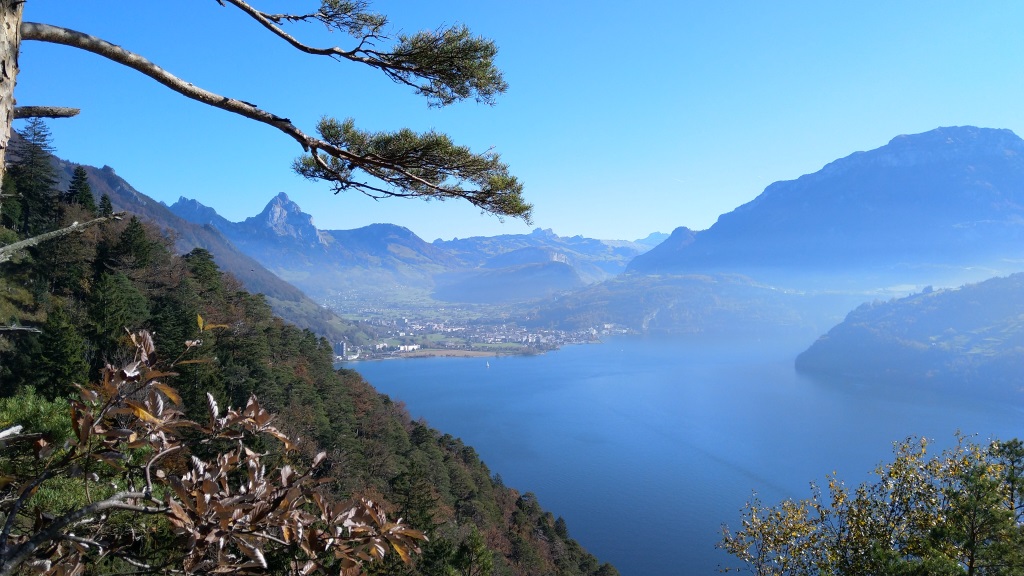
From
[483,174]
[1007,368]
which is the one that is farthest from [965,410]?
[483,174]

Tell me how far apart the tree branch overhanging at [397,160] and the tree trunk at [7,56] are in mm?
401

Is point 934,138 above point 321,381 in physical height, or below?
above

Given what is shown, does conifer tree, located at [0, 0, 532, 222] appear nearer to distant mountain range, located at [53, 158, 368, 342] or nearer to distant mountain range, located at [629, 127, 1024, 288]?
distant mountain range, located at [53, 158, 368, 342]

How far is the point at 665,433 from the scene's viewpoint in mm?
39750

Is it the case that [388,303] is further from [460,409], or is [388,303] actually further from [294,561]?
[294,561]

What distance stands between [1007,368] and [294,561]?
74.0 meters

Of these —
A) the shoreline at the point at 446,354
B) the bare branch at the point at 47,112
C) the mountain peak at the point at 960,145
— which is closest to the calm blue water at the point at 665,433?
the shoreline at the point at 446,354

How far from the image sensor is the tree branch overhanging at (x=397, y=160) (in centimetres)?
211

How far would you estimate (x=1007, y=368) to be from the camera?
53.2 metres

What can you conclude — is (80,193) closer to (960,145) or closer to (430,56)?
(430,56)

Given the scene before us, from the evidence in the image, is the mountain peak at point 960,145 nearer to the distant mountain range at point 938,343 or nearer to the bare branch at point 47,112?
the distant mountain range at point 938,343

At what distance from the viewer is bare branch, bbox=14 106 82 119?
163 cm

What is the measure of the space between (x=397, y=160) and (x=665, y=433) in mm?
40752

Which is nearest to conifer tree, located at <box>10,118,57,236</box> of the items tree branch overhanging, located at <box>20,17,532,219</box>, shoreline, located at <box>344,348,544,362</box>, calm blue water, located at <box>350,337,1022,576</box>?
tree branch overhanging, located at <box>20,17,532,219</box>
